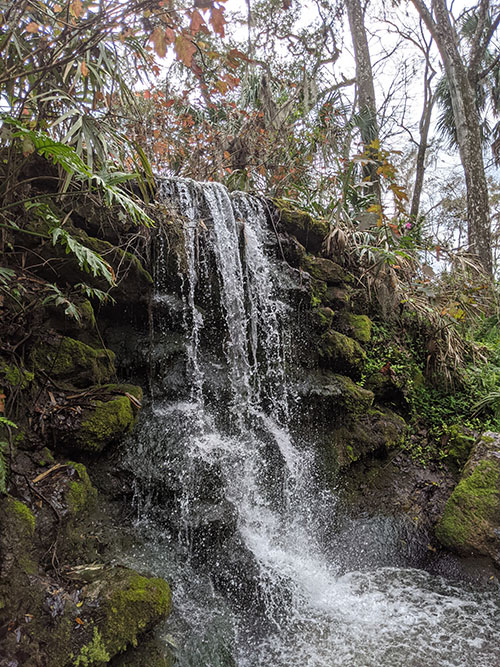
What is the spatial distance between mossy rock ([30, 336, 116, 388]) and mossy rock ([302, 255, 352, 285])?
9.28 ft

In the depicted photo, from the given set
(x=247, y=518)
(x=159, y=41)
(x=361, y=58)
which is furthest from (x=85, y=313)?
(x=361, y=58)

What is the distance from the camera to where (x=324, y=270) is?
532 centimetres

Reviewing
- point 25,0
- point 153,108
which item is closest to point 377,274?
point 25,0

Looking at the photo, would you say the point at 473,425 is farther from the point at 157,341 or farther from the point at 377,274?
the point at 157,341

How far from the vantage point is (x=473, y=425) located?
462 cm

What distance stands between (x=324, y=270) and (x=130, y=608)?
417 centimetres

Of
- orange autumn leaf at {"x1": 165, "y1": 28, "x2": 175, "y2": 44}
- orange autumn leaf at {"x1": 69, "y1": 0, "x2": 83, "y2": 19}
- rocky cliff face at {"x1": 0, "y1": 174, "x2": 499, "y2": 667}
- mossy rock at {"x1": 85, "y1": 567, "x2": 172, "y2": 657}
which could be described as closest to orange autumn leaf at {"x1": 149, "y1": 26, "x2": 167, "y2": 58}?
orange autumn leaf at {"x1": 165, "y1": 28, "x2": 175, "y2": 44}

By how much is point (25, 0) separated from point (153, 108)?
19.1 ft

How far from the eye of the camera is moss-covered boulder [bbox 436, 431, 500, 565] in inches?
136

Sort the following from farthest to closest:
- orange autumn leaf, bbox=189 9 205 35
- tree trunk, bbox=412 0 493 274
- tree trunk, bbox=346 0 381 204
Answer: tree trunk, bbox=346 0 381 204, tree trunk, bbox=412 0 493 274, orange autumn leaf, bbox=189 9 205 35

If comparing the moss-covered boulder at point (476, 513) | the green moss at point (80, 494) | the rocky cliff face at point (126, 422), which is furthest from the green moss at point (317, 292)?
the green moss at point (80, 494)

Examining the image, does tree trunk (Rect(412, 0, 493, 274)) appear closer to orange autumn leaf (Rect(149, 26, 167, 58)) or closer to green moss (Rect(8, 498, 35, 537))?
orange autumn leaf (Rect(149, 26, 167, 58))

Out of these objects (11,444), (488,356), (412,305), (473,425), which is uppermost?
(412,305)

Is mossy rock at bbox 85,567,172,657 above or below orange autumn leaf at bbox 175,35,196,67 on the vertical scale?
below
